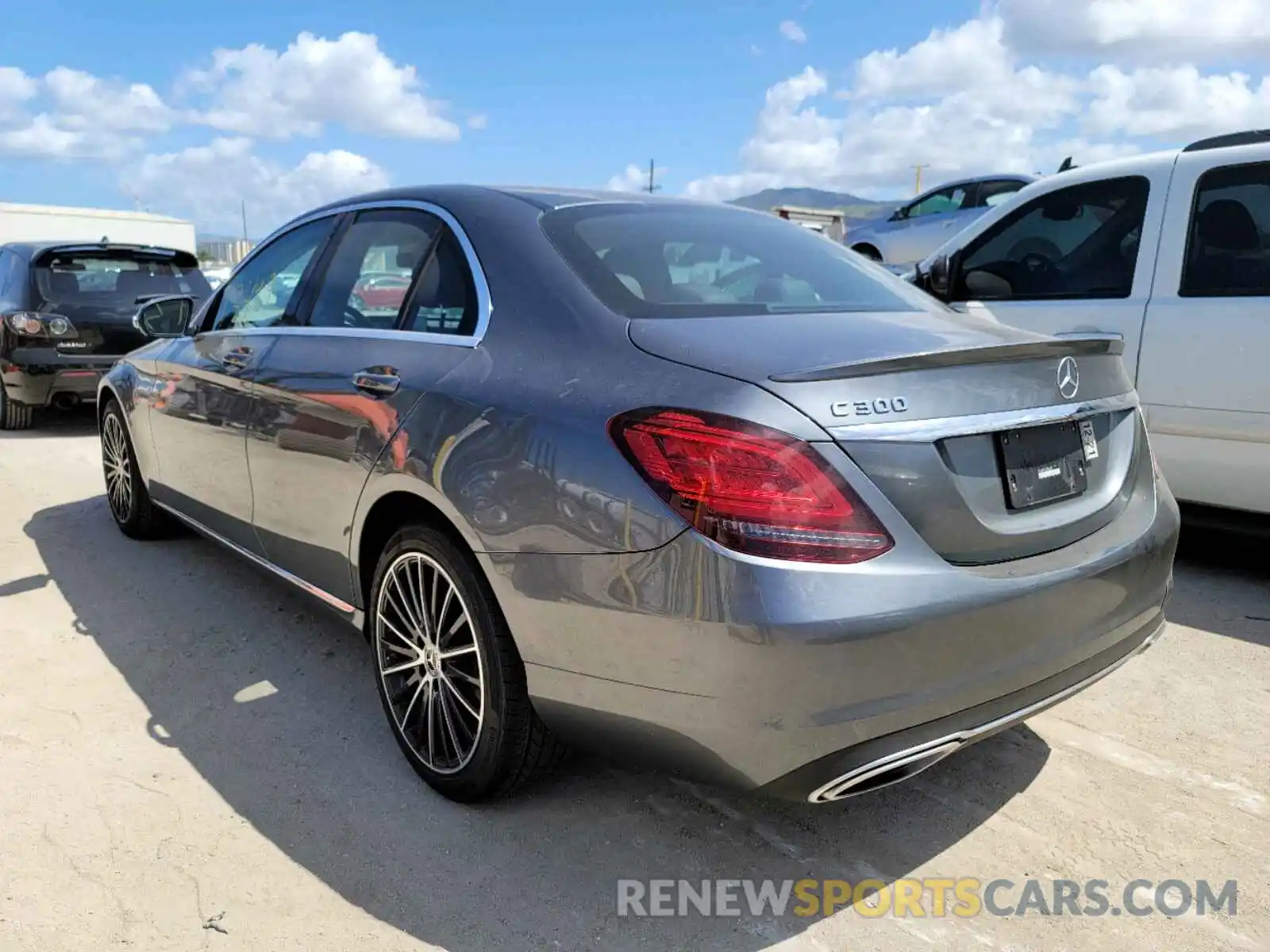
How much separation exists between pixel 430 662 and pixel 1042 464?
163cm

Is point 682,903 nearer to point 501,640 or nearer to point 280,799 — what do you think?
point 501,640

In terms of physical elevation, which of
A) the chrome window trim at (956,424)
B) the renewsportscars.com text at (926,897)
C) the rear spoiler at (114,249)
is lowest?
the renewsportscars.com text at (926,897)

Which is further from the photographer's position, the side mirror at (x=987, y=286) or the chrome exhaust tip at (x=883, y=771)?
the side mirror at (x=987, y=286)

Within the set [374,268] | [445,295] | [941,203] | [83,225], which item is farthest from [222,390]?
[83,225]

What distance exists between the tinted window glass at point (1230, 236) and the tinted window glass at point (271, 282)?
359 centimetres

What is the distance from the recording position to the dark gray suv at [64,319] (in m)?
Answer: 8.00

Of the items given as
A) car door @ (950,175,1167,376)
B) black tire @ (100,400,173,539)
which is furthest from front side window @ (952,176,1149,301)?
black tire @ (100,400,173,539)

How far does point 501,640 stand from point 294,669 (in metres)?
1.50

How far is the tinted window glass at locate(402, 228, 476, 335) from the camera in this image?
8.68 ft

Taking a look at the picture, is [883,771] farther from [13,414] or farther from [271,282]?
[13,414]

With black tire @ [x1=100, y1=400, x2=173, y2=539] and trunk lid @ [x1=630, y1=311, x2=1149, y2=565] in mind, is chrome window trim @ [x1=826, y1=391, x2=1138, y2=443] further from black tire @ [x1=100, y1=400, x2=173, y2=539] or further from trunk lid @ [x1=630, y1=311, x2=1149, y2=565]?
black tire @ [x1=100, y1=400, x2=173, y2=539]

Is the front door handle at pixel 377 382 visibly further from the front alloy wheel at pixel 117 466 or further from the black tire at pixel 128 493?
the front alloy wheel at pixel 117 466

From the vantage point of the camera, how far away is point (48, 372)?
7.99m

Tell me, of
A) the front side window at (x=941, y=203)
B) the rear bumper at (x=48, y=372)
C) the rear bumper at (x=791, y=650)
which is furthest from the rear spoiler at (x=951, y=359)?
the front side window at (x=941, y=203)
